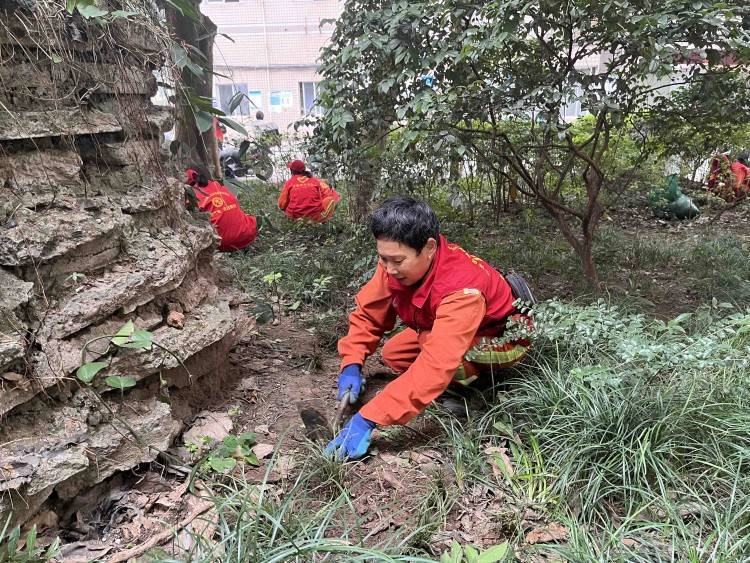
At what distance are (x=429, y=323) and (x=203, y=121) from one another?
1473 millimetres

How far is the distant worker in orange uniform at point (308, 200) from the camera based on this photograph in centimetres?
650

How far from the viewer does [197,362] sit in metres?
2.69

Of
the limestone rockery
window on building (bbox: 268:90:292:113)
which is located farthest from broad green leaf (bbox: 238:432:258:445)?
window on building (bbox: 268:90:292:113)

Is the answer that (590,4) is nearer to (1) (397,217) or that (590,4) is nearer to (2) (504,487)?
(1) (397,217)

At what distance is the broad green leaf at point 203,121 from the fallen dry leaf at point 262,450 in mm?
1502

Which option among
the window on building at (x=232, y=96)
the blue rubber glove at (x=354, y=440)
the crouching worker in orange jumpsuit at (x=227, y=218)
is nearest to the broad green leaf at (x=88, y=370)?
the blue rubber glove at (x=354, y=440)

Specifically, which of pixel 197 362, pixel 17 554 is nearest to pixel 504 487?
pixel 197 362

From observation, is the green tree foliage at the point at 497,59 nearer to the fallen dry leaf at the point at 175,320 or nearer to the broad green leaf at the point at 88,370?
the fallen dry leaf at the point at 175,320

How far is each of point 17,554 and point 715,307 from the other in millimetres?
4047

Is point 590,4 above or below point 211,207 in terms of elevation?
above

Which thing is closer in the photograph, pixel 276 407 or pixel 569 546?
A: pixel 569 546

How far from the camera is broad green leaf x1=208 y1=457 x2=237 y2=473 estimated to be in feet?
7.33

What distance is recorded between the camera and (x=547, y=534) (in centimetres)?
200

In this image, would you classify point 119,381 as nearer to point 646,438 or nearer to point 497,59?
point 646,438
